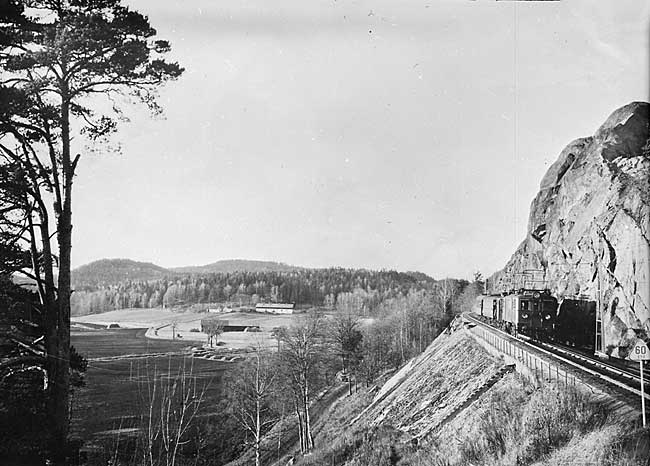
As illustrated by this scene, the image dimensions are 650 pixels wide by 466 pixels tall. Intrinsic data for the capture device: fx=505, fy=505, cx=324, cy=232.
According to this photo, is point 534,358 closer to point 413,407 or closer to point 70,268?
point 413,407

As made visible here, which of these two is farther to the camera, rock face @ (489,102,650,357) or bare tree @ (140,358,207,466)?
rock face @ (489,102,650,357)

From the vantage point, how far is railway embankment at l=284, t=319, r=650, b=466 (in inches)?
195

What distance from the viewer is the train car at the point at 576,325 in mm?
16844

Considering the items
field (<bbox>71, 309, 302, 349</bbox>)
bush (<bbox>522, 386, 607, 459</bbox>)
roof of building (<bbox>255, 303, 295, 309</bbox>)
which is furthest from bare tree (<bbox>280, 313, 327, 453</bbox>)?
bush (<bbox>522, 386, 607, 459</bbox>)

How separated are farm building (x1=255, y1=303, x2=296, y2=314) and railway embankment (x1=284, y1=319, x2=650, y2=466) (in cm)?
575

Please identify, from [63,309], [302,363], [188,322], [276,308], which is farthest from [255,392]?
[63,309]

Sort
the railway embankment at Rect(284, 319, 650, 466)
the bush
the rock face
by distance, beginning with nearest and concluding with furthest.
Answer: the railway embankment at Rect(284, 319, 650, 466)
the bush
the rock face

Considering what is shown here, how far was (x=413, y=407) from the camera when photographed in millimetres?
12219

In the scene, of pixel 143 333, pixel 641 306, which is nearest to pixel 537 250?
pixel 641 306

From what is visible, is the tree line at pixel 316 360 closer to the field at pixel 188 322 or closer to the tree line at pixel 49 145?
the field at pixel 188 322

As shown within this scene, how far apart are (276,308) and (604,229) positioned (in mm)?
14238

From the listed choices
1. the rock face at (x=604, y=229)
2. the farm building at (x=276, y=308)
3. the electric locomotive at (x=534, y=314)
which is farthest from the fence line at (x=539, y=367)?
the farm building at (x=276, y=308)

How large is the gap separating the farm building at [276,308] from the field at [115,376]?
9535 millimetres

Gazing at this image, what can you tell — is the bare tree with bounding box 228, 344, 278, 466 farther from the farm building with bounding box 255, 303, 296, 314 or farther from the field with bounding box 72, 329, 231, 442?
the farm building with bounding box 255, 303, 296, 314
